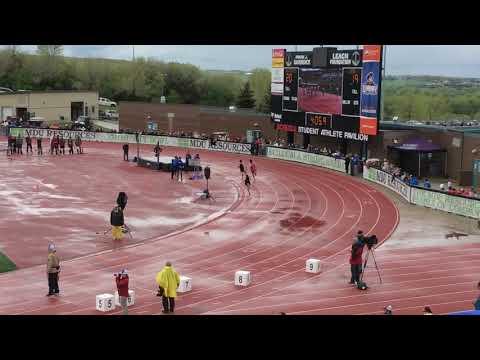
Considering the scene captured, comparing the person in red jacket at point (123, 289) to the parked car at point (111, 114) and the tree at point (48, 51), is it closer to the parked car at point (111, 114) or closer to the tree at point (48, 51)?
the parked car at point (111, 114)

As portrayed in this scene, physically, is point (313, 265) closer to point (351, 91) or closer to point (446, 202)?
point (446, 202)

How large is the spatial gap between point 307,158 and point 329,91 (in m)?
4.52

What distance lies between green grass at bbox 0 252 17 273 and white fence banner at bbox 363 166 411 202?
17282 mm

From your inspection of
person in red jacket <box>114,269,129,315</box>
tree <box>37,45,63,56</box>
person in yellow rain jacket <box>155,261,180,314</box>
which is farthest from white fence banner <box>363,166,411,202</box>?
tree <box>37,45,63,56</box>

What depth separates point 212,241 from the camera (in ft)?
75.5

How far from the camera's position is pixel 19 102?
73625 millimetres

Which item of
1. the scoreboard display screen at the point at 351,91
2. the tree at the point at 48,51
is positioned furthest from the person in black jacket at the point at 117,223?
the tree at the point at 48,51

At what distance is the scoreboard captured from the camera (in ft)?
127

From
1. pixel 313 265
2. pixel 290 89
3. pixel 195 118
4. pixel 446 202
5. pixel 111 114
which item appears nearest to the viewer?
pixel 313 265

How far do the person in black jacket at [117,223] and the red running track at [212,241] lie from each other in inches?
16.8

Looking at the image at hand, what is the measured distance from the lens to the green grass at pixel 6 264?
Answer: 19.0 m

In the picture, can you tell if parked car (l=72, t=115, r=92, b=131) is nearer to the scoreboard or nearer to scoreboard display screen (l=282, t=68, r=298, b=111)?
the scoreboard

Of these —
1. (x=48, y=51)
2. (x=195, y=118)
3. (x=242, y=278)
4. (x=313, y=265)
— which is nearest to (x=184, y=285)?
(x=242, y=278)
